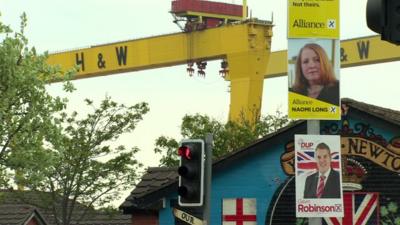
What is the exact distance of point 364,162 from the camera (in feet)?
65.9

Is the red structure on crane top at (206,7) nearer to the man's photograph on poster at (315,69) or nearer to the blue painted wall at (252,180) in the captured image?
the blue painted wall at (252,180)

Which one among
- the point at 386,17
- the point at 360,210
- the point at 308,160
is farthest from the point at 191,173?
the point at 360,210

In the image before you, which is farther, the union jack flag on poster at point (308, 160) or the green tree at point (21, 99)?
the green tree at point (21, 99)

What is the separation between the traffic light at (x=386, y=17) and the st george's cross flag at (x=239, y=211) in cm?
1533

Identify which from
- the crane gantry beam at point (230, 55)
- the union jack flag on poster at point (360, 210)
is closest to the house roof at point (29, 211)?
the crane gantry beam at point (230, 55)

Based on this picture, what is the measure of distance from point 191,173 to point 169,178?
10.1 m

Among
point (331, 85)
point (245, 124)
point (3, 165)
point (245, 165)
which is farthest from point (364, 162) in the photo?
point (245, 124)

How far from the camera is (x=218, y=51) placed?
52.0 metres

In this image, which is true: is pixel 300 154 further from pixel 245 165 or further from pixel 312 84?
pixel 245 165

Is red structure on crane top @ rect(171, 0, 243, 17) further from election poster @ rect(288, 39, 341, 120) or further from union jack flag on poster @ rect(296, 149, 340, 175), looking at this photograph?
election poster @ rect(288, 39, 341, 120)

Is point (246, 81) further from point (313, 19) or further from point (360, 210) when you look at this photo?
point (313, 19)

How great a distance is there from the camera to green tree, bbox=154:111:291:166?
4350 centimetres

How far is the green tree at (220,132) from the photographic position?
4350 centimetres

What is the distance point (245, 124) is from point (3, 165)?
25.5 m
